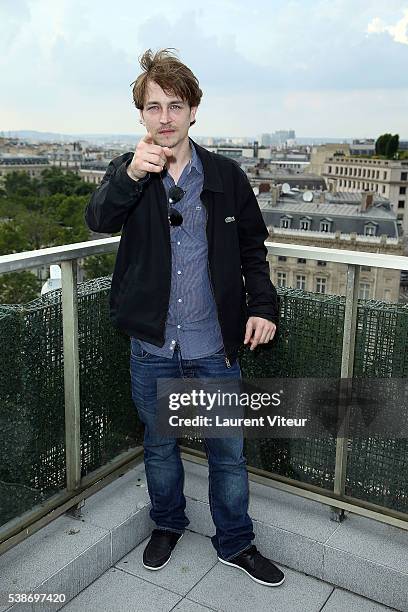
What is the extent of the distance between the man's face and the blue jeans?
2.56 feet

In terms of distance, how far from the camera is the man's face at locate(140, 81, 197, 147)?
2322mm

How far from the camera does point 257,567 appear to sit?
9.20 ft

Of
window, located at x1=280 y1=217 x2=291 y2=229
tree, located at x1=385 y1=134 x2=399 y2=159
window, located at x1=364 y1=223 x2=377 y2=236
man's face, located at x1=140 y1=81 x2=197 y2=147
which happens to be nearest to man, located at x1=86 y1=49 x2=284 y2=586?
man's face, located at x1=140 y1=81 x2=197 y2=147

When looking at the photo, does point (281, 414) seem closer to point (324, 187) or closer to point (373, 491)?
point (373, 491)

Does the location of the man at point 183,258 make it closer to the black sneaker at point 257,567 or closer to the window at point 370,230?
the black sneaker at point 257,567

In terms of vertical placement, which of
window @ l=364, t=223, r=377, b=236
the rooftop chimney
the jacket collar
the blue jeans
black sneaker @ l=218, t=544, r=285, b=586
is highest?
the jacket collar

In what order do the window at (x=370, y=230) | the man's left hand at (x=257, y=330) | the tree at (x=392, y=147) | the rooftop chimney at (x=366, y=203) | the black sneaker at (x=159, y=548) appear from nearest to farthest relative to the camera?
the man's left hand at (x=257, y=330) < the black sneaker at (x=159, y=548) < the window at (x=370, y=230) < the rooftop chimney at (x=366, y=203) < the tree at (x=392, y=147)

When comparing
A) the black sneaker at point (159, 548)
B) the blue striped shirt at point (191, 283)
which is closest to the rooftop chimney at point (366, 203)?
the black sneaker at point (159, 548)

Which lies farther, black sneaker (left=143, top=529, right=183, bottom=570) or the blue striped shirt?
black sneaker (left=143, top=529, right=183, bottom=570)

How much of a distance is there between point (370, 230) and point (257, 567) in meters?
62.6

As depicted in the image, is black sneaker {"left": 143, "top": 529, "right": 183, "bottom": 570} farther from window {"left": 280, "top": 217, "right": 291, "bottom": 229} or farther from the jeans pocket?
window {"left": 280, "top": 217, "right": 291, "bottom": 229}

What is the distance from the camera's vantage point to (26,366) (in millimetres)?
2658

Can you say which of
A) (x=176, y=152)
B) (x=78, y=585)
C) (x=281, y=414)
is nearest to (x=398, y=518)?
(x=281, y=414)

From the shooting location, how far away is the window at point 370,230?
63.0m
